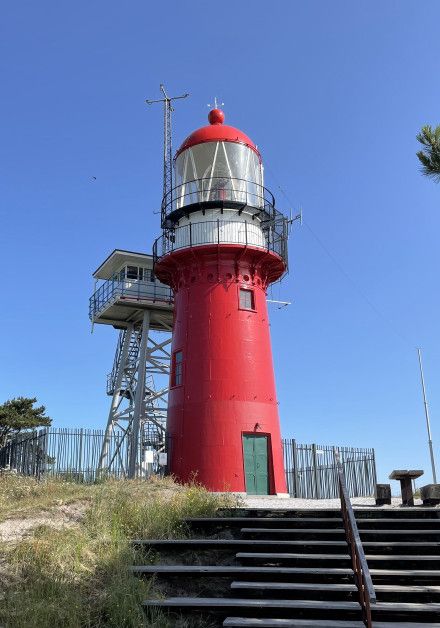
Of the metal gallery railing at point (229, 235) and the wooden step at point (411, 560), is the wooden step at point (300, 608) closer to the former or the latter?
the wooden step at point (411, 560)

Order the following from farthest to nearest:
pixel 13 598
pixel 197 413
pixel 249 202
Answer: pixel 249 202 → pixel 197 413 → pixel 13 598

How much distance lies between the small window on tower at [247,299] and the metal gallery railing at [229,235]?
61.3 inches

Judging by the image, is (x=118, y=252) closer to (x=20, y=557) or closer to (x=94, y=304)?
(x=94, y=304)

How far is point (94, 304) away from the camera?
30688mm

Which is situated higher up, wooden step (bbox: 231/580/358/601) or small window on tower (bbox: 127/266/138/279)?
small window on tower (bbox: 127/266/138/279)

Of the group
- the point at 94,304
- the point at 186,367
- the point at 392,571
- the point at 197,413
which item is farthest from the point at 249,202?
the point at 392,571

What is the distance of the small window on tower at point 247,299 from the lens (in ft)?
68.3

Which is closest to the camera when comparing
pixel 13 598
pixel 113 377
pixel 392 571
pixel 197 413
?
pixel 13 598

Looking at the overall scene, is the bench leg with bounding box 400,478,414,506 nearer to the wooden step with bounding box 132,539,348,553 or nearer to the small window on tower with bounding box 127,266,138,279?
the wooden step with bounding box 132,539,348,553

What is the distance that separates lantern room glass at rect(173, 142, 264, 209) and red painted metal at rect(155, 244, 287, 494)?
1973 mm

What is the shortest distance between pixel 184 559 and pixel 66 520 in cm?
244

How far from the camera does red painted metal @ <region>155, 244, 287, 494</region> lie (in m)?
18.8

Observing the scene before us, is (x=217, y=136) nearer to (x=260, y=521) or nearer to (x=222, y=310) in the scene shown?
(x=222, y=310)

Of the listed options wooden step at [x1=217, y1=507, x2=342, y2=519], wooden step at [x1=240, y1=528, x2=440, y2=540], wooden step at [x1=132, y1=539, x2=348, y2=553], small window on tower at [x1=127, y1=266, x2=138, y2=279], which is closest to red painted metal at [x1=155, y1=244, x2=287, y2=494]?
wooden step at [x1=217, y1=507, x2=342, y2=519]
